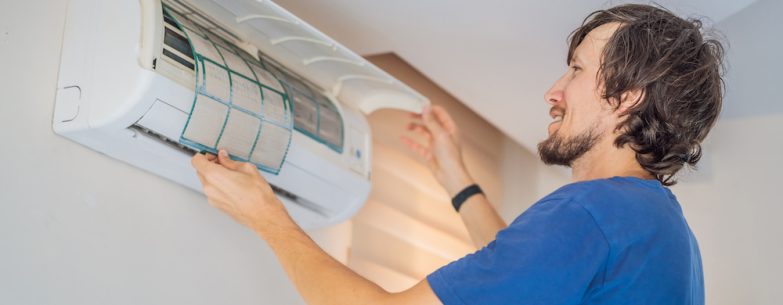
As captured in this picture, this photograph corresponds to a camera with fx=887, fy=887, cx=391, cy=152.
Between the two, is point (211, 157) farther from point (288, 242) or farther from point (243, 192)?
point (288, 242)

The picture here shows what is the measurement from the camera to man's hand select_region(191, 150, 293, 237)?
5.65 feet

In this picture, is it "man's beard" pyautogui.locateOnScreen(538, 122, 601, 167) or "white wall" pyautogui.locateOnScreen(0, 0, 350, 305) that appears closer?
"white wall" pyautogui.locateOnScreen(0, 0, 350, 305)

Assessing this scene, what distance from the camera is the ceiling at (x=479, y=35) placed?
211cm

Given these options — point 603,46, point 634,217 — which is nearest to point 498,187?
point 603,46

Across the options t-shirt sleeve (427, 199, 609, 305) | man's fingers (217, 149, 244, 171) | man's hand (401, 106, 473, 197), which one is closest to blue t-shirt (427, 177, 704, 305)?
t-shirt sleeve (427, 199, 609, 305)

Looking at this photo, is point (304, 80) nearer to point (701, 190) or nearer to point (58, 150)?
point (58, 150)

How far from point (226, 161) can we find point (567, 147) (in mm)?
675

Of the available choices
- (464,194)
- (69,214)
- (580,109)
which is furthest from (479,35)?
(69,214)

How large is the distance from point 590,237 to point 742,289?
1046 mm

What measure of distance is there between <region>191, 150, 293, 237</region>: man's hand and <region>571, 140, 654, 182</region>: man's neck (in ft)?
1.98

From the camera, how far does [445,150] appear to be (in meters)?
2.51

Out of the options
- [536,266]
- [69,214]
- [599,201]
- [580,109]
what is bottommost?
[69,214]

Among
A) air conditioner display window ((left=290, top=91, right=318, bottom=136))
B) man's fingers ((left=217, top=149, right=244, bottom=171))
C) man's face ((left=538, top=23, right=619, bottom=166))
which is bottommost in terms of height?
man's fingers ((left=217, top=149, right=244, bottom=171))

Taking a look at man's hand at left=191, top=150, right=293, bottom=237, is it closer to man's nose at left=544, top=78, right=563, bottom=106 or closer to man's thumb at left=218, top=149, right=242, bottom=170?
man's thumb at left=218, top=149, right=242, bottom=170
